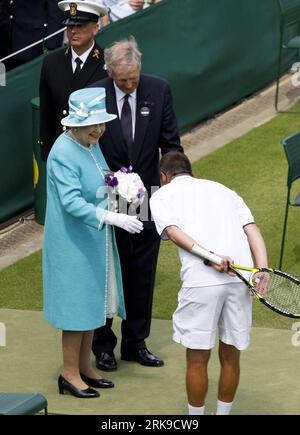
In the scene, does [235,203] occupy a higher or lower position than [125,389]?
higher

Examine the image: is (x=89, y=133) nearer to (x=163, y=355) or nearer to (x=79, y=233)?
(x=79, y=233)

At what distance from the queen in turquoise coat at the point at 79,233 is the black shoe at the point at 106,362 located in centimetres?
49

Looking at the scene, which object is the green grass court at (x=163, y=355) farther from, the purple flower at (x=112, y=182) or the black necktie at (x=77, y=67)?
the black necktie at (x=77, y=67)

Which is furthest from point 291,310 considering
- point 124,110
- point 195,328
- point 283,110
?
point 283,110

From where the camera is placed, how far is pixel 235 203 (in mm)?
8203

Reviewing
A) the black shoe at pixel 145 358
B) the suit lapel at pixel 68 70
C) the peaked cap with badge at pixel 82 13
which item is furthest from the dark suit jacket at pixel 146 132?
the black shoe at pixel 145 358

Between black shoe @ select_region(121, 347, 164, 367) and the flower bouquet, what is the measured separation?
128cm

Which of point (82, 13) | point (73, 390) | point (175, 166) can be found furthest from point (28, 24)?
point (175, 166)

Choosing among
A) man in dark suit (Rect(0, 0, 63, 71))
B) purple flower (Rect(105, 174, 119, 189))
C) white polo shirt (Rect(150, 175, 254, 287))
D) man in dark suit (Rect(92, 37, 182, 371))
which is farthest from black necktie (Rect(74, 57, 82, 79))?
man in dark suit (Rect(0, 0, 63, 71))

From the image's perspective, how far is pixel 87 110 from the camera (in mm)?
8602
